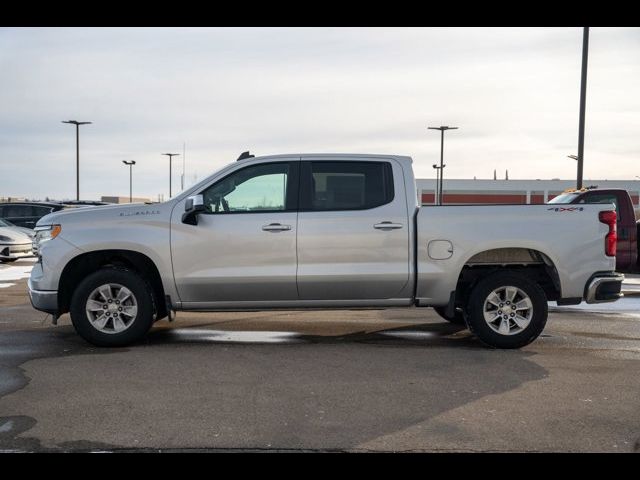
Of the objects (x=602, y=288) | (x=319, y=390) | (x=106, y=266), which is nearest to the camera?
(x=319, y=390)

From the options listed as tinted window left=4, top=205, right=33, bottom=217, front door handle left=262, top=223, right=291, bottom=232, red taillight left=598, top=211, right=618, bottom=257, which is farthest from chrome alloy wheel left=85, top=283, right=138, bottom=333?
tinted window left=4, top=205, right=33, bottom=217

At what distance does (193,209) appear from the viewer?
7.04 m

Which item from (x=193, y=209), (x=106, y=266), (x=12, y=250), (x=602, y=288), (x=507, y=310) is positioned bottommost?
(x=12, y=250)

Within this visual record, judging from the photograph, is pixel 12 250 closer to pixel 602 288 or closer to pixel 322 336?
pixel 322 336

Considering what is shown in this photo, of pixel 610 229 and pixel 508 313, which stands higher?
pixel 610 229

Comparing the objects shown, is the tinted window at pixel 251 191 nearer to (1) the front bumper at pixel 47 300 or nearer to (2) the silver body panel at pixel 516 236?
(2) the silver body panel at pixel 516 236

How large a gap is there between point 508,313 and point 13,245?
47.8 ft

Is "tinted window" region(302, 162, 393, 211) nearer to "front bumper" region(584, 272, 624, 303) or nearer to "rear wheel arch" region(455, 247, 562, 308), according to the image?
"rear wheel arch" region(455, 247, 562, 308)

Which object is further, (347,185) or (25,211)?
(25,211)

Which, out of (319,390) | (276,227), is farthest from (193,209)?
(319,390)

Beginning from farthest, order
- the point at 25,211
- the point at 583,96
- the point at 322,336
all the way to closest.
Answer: the point at 25,211 < the point at 583,96 < the point at 322,336

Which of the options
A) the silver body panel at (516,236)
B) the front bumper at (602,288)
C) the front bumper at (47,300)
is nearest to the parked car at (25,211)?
the front bumper at (47,300)

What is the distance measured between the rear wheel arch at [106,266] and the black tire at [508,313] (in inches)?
131

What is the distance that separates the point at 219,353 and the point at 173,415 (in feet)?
7.03
